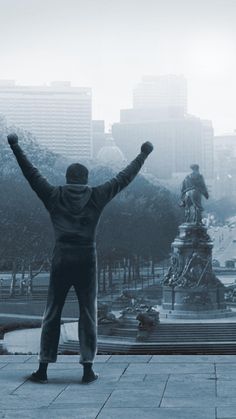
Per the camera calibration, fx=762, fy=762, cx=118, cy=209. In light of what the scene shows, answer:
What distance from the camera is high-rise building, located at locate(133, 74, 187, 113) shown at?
1108 cm

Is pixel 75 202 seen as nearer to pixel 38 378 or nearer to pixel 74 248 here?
pixel 74 248

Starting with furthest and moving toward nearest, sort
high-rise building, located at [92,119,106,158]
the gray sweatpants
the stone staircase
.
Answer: high-rise building, located at [92,119,106,158], the stone staircase, the gray sweatpants

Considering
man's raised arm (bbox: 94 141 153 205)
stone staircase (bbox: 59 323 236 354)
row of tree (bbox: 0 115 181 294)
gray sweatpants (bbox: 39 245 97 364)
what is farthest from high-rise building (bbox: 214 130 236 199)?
gray sweatpants (bbox: 39 245 97 364)

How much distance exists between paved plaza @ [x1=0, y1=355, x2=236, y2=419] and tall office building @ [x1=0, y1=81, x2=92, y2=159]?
19.2 feet

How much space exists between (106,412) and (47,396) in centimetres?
54

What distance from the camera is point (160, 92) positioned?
11.2 metres

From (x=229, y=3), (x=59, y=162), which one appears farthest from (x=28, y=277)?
(x=229, y=3)

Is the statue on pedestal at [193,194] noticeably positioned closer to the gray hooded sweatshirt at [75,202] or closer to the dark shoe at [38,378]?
the gray hooded sweatshirt at [75,202]

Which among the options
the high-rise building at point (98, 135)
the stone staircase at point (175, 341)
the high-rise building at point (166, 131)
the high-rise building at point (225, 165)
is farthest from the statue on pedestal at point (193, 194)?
the stone staircase at point (175, 341)

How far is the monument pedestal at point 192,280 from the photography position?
40.8 feet

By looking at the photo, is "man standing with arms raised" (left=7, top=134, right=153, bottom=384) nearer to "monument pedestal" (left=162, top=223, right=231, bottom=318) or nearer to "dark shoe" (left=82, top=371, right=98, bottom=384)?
"dark shoe" (left=82, top=371, right=98, bottom=384)

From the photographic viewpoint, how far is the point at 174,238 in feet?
41.5

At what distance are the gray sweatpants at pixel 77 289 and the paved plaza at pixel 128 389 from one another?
21 cm

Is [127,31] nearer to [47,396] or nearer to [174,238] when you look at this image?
[174,238]
